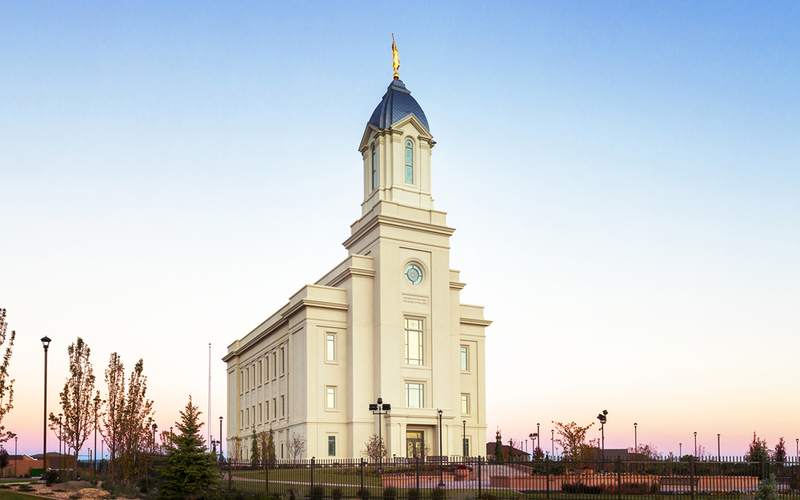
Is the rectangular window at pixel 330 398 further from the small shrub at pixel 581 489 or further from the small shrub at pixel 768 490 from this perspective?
the small shrub at pixel 768 490

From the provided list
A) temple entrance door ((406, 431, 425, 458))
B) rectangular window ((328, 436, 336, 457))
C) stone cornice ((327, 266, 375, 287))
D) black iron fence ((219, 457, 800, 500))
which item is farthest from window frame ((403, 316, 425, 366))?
black iron fence ((219, 457, 800, 500))

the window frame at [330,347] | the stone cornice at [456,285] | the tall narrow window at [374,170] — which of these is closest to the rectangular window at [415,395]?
the window frame at [330,347]

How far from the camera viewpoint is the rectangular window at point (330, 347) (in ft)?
196

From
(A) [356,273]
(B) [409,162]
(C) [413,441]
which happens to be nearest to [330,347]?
(A) [356,273]

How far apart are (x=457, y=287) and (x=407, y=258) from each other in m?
6.56

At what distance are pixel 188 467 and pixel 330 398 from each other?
31126mm

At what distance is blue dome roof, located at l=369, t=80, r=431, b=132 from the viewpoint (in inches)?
2554

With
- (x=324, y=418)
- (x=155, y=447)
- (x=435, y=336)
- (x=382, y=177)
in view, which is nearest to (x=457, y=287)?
(x=435, y=336)

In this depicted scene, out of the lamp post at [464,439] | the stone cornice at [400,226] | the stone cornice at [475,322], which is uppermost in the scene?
the stone cornice at [400,226]

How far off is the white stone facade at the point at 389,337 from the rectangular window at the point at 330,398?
8cm

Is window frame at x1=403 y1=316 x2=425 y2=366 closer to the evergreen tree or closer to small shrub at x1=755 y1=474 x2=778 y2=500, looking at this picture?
the evergreen tree

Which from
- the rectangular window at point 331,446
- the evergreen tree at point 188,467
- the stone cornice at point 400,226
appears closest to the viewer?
the evergreen tree at point 188,467

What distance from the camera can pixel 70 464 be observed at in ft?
167

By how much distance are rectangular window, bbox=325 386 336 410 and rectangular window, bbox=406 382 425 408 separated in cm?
564
